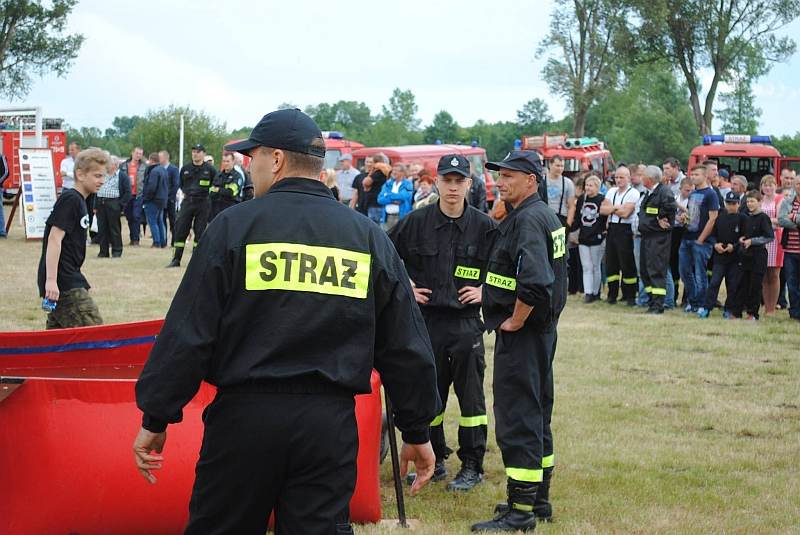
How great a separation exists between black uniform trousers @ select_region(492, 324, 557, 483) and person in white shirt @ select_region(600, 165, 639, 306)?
364 inches

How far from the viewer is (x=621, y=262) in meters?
14.8

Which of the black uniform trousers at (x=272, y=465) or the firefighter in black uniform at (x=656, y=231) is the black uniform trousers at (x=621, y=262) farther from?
the black uniform trousers at (x=272, y=465)

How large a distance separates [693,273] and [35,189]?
14313 millimetres

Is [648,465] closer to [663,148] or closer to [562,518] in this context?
[562,518]

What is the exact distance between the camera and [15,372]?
19.9 ft

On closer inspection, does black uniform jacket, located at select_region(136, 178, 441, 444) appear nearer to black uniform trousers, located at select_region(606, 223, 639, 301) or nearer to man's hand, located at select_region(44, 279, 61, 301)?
man's hand, located at select_region(44, 279, 61, 301)

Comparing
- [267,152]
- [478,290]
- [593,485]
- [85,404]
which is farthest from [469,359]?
[267,152]

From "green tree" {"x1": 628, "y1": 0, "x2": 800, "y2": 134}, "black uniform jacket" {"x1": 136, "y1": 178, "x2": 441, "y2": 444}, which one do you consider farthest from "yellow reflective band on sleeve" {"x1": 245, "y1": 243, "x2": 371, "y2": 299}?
"green tree" {"x1": 628, "y1": 0, "x2": 800, "y2": 134}

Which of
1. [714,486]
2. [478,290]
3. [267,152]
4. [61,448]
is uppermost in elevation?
[267,152]

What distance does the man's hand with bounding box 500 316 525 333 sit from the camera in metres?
5.46

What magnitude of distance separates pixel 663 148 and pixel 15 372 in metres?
60.9

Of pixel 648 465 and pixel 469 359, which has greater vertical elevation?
pixel 469 359

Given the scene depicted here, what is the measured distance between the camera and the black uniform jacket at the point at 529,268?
5.36 m

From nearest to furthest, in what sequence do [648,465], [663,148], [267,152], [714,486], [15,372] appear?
[267,152] < [15,372] < [714,486] < [648,465] < [663,148]
